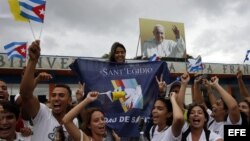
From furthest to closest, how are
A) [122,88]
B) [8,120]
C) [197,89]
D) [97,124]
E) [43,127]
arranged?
[197,89] → [122,88] → [97,124] → [43,127] → [8,120]

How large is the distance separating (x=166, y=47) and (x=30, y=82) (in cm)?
3101

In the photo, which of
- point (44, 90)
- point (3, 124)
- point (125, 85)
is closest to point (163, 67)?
point (125, 85)

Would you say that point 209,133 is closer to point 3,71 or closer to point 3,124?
point 3,124

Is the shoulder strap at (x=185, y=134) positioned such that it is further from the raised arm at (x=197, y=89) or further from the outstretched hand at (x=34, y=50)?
the outstretched hand at (x=34, y=50)

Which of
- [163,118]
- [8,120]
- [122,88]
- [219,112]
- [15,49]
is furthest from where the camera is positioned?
[15,49]

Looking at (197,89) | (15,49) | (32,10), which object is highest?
(15,49)

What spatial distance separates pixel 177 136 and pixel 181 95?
776mm

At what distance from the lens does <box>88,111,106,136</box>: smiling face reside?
12.1ft

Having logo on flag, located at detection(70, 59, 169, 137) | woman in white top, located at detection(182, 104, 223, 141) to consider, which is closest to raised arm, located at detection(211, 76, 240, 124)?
woman in white top, located at detection(182, 104, 223, 141)

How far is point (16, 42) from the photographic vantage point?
12.1 meters

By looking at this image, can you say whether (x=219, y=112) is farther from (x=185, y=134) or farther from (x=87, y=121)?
(x=87, y=121)

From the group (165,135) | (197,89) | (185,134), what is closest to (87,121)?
(165,135)

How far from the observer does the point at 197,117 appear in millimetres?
4074

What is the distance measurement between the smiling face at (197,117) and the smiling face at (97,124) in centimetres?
102
